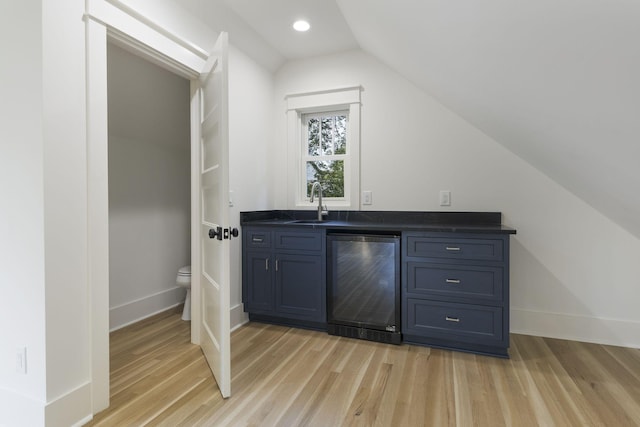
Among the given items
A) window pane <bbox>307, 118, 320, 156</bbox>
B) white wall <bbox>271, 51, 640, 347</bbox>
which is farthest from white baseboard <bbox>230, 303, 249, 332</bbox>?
window pane <bbox>307, 118, 320, 156</bbox>

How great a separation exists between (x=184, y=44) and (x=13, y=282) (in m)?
1.63

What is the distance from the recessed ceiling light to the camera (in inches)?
104

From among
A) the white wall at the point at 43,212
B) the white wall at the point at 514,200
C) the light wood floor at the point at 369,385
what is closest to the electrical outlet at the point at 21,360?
the white wall at the point at 43,212

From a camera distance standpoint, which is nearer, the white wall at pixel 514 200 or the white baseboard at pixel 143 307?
the white wall at pixel 514 200

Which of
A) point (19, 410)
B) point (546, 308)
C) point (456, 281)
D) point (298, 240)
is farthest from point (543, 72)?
point (19, 410)

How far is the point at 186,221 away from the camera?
3.61 m

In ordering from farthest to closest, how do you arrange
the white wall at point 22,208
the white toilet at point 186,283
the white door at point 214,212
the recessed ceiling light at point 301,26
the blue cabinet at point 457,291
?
the white toilet at point 186,283
the recessed ceiling light at point 301,26
the blue cabinet at point 457,291
the white door at point 214,212
the white wall at point 22,208

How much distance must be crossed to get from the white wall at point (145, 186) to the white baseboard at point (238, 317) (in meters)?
0.92

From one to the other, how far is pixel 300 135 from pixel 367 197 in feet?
3.09

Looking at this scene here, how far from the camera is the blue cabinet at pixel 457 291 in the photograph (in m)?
2.19

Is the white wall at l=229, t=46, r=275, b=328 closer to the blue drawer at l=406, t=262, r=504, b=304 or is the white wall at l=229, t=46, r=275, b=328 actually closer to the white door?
the white door

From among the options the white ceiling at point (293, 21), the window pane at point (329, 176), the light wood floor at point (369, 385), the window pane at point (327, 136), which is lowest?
the light wood floor at point (369, 385)

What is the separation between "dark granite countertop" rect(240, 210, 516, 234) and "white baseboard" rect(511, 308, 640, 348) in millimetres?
783

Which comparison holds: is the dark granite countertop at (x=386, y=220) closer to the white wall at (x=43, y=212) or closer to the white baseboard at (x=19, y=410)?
the white wall at (x=43, y=212)
